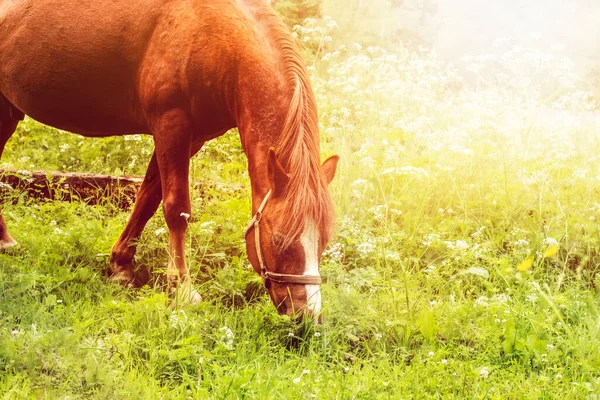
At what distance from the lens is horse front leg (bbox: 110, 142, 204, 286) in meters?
4.59

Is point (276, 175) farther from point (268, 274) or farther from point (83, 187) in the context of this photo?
point (83, 187)

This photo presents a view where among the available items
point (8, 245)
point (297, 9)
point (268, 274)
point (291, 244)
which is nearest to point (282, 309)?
point (268, 274)

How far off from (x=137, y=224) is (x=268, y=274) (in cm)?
148

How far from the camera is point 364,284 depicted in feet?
13.4

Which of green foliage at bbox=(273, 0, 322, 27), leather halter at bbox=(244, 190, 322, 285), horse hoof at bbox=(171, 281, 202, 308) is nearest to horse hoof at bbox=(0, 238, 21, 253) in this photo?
horse hoof at bbox=(171, 281, 202, 308)

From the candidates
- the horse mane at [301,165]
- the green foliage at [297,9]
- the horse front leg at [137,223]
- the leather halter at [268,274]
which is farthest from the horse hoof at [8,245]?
the green foliage at [297,9]

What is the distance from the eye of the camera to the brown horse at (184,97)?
345 cm

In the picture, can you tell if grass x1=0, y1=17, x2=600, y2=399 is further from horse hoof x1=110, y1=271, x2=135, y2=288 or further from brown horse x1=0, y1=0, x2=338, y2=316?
brown horse x1=0, y1=0, x2=338, y2=316

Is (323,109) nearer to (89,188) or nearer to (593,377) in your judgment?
(89,188)

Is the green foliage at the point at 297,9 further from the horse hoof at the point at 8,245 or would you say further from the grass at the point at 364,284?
the horse hoof at the point at 8,245

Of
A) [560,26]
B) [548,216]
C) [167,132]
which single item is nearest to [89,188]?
[167,132]

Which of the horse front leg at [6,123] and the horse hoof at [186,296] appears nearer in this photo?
the horse hoof at [186,296]

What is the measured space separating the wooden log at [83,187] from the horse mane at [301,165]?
2479 millimetres

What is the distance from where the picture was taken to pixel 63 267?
14.0 feet
